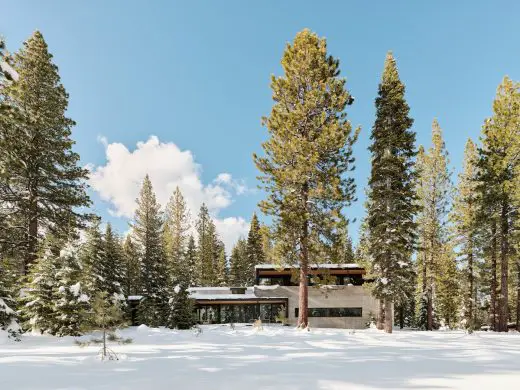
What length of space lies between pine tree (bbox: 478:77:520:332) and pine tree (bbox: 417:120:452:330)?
4.10 metres

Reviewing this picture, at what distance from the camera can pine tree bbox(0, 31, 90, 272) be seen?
18422 millimetres

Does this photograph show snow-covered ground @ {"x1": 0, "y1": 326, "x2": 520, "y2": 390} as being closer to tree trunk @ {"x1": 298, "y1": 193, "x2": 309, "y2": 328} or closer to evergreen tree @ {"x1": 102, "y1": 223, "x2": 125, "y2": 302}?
tree trunk @ {"x1": 298, "y1": 193, "x2": 309, "y2": 328}

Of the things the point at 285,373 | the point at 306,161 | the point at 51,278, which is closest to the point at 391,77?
the point at 306,161

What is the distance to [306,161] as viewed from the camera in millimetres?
17078

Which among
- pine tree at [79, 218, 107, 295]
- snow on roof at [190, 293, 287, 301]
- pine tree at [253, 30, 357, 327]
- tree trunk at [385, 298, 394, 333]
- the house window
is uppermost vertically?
pine tree at [253, 30, 357, 327]

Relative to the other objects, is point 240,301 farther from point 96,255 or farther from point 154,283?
point 96,255

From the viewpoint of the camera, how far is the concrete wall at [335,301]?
3006 cm

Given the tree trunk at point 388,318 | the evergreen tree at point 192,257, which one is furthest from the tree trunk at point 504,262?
the evergreen tree at point 192,257

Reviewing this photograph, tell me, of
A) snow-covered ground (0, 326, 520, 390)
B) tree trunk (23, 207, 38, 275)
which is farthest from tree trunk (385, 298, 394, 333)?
tree trunk (23, 207, 38, 275)

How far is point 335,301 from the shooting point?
100 feet

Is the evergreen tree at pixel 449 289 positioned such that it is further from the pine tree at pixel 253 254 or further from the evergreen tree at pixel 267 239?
the pine tree at pixel 253 254

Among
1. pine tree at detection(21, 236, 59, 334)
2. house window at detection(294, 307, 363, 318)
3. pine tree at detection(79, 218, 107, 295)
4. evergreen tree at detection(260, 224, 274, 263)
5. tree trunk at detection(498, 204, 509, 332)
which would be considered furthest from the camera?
house window at detection(294, 307, 363, 318)

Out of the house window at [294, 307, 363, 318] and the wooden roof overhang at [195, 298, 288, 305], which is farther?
the house window at [294, 307, 363, 318]

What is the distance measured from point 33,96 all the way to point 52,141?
294cm
